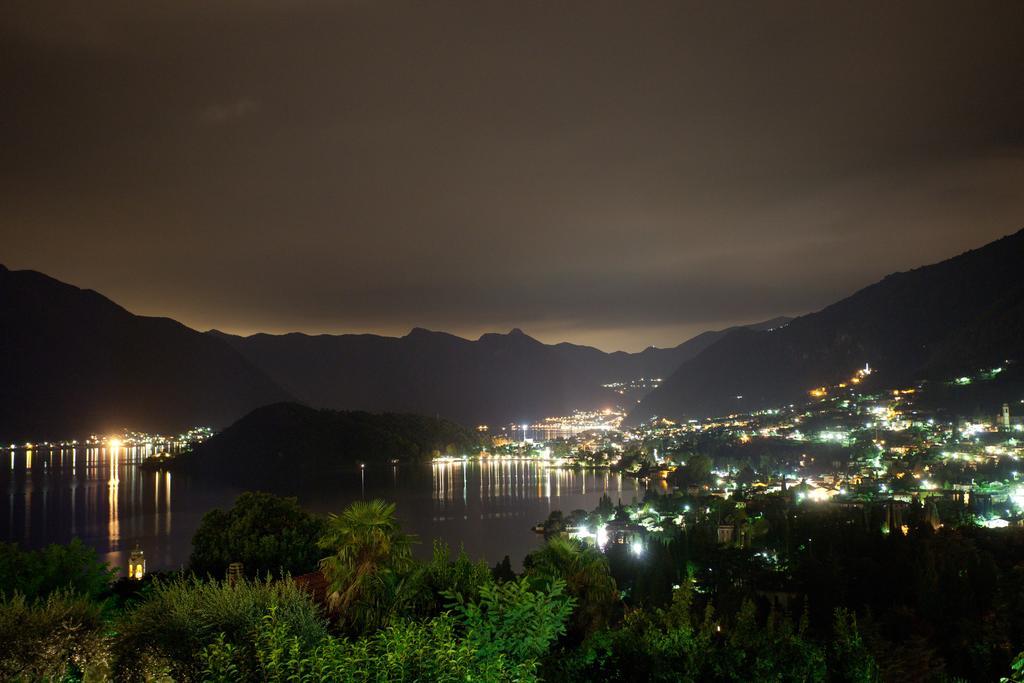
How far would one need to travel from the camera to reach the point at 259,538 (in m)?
15.6

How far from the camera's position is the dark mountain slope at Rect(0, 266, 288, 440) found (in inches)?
5064

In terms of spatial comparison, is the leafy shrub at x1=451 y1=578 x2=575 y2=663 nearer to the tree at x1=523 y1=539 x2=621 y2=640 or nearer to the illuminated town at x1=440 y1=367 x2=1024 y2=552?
the tree at x1=523 y1=539 x2=621 y2=640

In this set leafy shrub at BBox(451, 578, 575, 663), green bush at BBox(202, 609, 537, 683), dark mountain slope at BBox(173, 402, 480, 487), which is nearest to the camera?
green bush at BBox(202, 609, 537, 683)

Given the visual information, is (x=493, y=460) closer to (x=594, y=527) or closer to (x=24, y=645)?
(x=594, y=527)

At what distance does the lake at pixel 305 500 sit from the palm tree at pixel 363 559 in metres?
19.3

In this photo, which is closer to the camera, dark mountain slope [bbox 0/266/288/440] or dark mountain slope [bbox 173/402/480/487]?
dark mountain slope [bbox 173/402/480/487]

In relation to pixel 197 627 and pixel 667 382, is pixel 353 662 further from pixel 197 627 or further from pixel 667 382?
pixel 667 382

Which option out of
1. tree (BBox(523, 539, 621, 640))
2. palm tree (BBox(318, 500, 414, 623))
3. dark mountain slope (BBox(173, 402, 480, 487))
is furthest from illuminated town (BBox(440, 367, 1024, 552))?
dark mountain slope (BBox(173, 402, 480, 487))

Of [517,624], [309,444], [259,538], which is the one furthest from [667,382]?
[517,624]

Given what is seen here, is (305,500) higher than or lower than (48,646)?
lower

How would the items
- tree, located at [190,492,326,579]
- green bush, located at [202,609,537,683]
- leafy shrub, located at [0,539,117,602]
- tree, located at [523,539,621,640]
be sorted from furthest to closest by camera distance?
tree, located at [190,492,326,579], leafy shrub, located at [0,539,117,602], tree, located at [523,539,621,640], green bush, located at [202,609,537,683]

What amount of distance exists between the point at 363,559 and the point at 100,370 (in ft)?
542

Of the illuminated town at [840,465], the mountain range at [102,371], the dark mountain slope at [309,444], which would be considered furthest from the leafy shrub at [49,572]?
the mountain range at [102,371]

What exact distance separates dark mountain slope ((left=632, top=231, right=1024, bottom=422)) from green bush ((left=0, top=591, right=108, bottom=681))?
71961 millimetres
